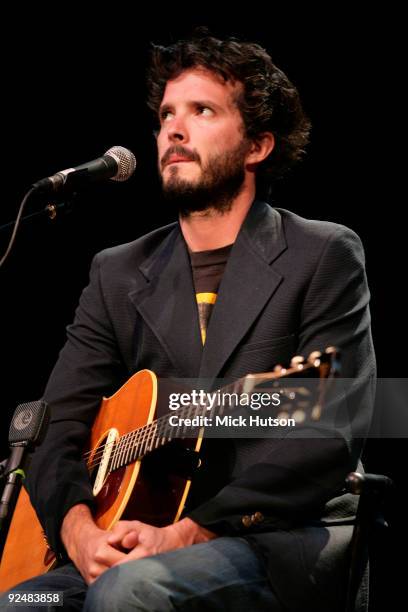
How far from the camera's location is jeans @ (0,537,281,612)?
2.05 meters

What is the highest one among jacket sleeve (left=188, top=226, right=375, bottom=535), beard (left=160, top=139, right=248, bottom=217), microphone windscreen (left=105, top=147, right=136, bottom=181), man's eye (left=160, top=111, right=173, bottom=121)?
man's eye (left=160, top=111, right=173, bottom=121)

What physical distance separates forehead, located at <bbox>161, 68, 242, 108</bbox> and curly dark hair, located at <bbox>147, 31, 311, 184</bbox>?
3 centimetres

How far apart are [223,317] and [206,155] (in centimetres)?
68

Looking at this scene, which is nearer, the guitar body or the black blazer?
the black blazer

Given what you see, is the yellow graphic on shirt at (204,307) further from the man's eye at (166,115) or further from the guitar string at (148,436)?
the man's eye at (166,115)

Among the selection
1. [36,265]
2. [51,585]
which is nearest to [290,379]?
[51,585]

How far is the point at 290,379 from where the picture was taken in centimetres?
205

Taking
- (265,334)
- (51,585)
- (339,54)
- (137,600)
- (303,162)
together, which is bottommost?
(51,585)

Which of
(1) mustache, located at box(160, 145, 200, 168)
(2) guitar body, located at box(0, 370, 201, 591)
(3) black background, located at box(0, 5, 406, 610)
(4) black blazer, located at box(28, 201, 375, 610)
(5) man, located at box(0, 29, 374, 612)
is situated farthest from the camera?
(3) black background, located at box(0, 5, 406, 610)

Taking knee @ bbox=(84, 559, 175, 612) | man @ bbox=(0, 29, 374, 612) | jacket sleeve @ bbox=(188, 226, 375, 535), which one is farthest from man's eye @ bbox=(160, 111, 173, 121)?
knee @ bbox=(84, 559, 175, 612)

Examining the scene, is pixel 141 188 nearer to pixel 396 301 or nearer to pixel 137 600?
pixel 396 301

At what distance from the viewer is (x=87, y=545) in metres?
2.44

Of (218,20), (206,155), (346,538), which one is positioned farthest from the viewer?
(218,20)

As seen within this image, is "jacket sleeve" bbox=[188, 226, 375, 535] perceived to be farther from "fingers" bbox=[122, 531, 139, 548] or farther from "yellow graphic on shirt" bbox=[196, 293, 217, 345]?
"yellow graphic on shirt" bbox=[196, 293, 217, 345]
